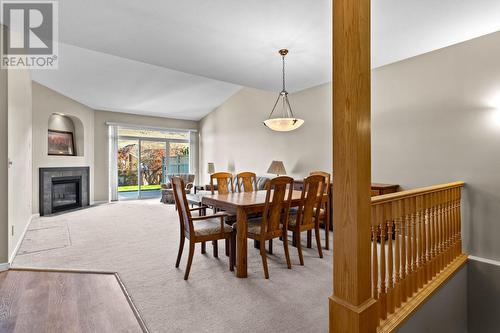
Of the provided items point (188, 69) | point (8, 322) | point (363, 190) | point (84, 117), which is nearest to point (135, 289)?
point (8, 322)

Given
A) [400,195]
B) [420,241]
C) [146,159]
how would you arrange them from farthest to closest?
1. [146,159]
2. [420,241]
3. [400,195]

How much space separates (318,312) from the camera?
206 cm

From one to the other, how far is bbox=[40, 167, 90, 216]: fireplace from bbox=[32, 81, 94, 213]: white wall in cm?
12

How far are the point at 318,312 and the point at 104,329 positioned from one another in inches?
62.3

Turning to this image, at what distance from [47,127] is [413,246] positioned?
735cm

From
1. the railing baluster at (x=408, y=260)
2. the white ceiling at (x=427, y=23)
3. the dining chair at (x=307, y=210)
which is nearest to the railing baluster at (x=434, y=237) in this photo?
the railing baluster at (x=408, y=260)

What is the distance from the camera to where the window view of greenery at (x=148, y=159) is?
8.16m

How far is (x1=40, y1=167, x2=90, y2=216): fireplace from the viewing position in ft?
19.4

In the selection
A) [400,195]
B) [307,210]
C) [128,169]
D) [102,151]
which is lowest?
[307,210]

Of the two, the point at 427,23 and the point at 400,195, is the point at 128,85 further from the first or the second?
the point at 400,195

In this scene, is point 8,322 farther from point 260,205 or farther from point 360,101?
point 360,101

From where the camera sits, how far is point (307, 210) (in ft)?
10.2

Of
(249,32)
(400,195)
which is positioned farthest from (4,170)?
(400,195)

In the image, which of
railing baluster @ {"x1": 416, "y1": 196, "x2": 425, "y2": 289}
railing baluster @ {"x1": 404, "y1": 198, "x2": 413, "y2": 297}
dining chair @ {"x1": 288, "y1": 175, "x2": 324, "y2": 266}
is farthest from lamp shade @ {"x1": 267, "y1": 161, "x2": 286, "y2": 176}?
railing baluster @ {"x1": 404, "y1": 198, "x2": 413, "y2": 297}
